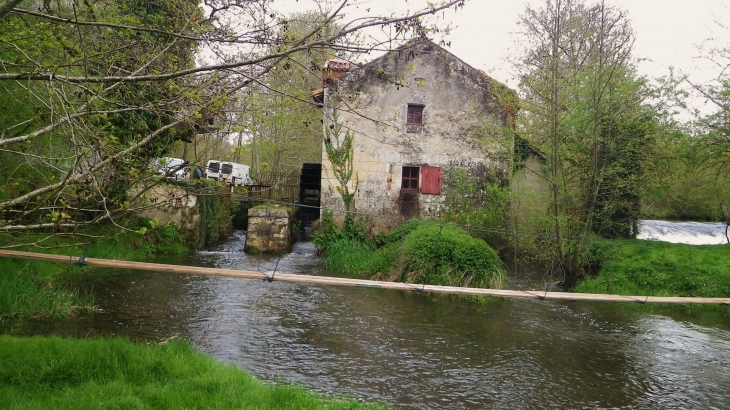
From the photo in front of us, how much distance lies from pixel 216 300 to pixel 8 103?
4.12 metres

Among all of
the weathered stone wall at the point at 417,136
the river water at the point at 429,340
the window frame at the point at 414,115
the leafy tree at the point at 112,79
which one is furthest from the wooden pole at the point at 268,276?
the window frame at the point at 414,115

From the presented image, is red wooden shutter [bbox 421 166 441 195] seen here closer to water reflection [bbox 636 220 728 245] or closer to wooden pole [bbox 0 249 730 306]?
water reflection [bbox 636 220 728 245]

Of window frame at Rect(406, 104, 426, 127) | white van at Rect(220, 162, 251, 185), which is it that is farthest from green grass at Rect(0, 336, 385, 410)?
white van at Rect(220, 162, 251, 185)

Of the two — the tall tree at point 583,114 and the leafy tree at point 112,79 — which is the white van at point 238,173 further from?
the leafy tree at point 112,79

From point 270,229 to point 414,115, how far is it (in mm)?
5925

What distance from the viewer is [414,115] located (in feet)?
51.9

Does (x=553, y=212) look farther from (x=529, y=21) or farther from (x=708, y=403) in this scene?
(x=708, y=403)

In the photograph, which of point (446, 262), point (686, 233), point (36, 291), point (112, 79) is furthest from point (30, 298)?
point (686, 233)

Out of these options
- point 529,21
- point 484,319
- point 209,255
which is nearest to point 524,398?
point 484,319

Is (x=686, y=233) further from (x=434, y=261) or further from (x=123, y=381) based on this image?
(x=123, y=381)

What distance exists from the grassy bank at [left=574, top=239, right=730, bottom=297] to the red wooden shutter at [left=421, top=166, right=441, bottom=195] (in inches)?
217

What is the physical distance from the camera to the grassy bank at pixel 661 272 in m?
10.3

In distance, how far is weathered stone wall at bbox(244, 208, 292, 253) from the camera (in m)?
14.5

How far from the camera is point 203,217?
14.6 metres
